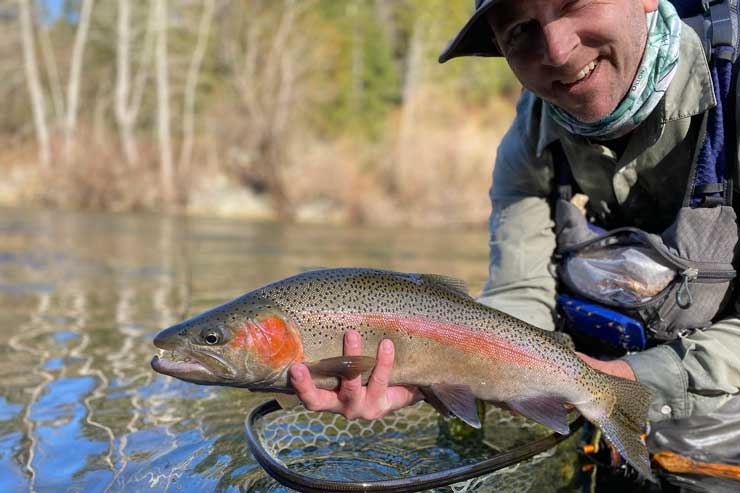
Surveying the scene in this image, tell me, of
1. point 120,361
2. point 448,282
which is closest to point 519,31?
point 448,282

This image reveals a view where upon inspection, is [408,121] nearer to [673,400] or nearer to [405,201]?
[405,201]

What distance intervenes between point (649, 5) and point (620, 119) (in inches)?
15.2

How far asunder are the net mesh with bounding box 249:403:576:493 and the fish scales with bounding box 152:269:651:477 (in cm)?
48

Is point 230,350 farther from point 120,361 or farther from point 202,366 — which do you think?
point 120,361

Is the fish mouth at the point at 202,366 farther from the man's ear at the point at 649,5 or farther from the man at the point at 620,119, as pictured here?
the man's ear at the point at 649,5

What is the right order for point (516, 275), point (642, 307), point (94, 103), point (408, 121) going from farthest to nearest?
point (94, 103) < point (408, 121) < point (516, 275) < point (642, 307)

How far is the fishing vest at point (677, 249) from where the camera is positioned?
2383 mm

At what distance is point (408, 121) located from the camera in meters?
23.5

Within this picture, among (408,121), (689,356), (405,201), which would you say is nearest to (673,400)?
(689,356)

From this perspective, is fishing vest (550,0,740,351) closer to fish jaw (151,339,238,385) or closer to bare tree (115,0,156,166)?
fish jaw (151,339,238,385)

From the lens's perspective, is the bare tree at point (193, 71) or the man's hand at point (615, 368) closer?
the man's hand at point (615, 368)

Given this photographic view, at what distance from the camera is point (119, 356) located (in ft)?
14.4

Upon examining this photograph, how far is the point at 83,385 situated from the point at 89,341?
108 cm

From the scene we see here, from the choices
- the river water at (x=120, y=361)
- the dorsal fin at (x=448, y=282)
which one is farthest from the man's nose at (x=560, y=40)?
the river water at (x=120, y=361)
